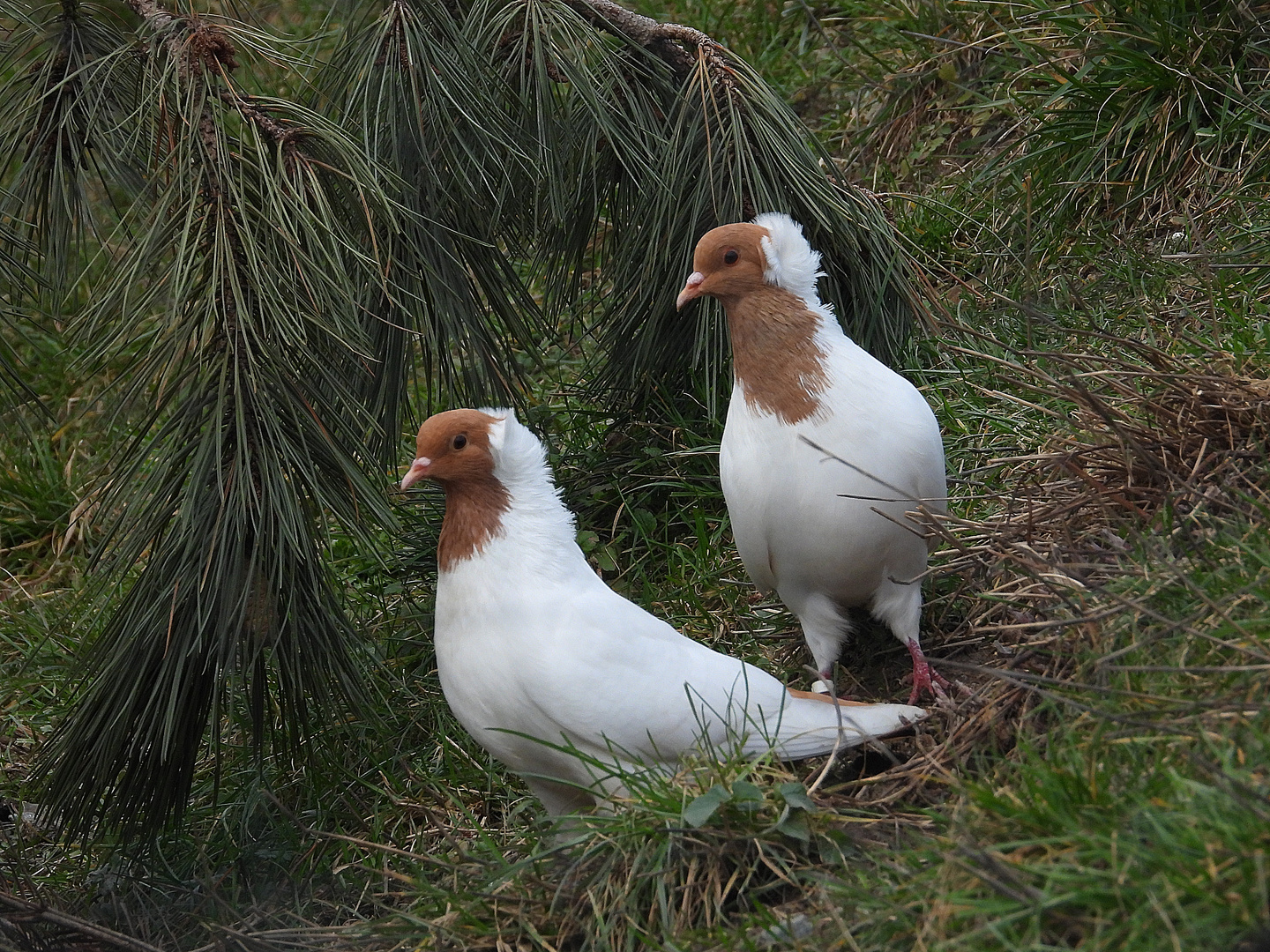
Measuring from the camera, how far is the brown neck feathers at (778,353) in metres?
2.88

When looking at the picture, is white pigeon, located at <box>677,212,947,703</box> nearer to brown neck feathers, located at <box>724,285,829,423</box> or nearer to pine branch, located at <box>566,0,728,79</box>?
brown neck feathers, located at <box>724,285,829,423</box>

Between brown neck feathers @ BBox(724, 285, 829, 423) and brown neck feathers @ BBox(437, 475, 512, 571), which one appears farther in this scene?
brown neck feathers @ BBox(724, 285, 829, 423)

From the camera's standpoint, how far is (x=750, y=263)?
2.96 metres

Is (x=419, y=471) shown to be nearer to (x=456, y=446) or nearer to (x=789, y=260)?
(x=456, y=446)

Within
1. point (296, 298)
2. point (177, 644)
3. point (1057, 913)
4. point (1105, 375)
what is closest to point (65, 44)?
point (296, 298)

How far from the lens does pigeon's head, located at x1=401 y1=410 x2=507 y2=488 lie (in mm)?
2734

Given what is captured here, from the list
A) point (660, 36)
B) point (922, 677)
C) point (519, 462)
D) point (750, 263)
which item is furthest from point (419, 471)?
point (660, 36)

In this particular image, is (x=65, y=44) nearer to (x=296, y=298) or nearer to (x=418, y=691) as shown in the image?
(x=296, y=298)

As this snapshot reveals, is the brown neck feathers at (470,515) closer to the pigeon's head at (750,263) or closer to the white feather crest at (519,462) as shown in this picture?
the white feather crest at (519,462)

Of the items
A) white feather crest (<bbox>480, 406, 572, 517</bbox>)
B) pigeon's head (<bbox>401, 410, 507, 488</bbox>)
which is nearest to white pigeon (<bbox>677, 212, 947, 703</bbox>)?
white feather crest (<bbox>480, 406, 572, 517</bbox>)

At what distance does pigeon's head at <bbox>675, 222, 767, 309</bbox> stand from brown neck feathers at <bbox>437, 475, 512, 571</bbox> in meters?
0.58

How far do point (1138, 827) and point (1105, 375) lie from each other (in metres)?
1.32

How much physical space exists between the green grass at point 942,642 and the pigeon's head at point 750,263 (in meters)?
0.39

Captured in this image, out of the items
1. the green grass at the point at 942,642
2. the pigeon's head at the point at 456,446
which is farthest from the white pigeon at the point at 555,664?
the green grass at the point at 942,642
